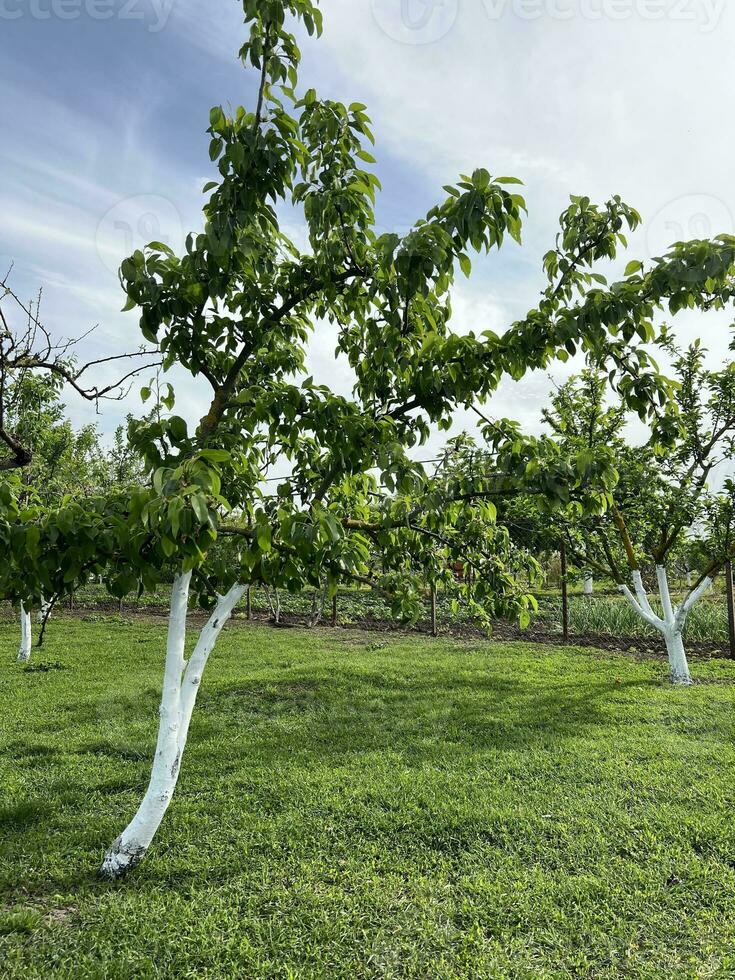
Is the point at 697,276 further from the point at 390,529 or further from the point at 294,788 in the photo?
the point at 294,788

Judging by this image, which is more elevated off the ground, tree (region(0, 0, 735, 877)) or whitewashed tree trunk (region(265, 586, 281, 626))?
tree (region(0, 0, 735, 877))

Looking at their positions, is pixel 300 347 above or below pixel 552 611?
above

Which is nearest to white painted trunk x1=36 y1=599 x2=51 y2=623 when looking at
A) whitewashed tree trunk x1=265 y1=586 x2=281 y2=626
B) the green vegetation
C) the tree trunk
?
the green vegetation

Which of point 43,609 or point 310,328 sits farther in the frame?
point 43,609

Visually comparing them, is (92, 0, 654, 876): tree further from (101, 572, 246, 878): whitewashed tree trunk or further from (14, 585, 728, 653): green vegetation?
(14, 585, 728, 653): green vegetation

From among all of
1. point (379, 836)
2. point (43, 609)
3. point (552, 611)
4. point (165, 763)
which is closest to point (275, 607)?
point (552, 611)

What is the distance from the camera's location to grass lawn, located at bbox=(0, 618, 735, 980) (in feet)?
10.2

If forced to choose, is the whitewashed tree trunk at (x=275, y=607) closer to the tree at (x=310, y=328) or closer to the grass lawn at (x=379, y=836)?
the grass lawn at (x=379, y=836)

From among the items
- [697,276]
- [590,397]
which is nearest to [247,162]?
[697,276]

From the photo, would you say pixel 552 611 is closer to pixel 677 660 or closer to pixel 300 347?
pixel 677 660

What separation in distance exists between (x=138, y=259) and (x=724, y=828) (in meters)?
5.15

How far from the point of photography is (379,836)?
165 inches

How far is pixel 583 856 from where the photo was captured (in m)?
3.94

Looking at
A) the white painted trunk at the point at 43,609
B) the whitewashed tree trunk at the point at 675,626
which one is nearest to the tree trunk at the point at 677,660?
the whitewashed tree trunk at the point at 675,626
